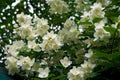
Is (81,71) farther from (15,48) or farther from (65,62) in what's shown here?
(15,48)

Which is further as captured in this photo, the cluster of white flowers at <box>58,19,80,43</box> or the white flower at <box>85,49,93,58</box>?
the cluster of white flowers at <box>58,19,80,43</box>

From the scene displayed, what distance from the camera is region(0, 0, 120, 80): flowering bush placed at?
221cm

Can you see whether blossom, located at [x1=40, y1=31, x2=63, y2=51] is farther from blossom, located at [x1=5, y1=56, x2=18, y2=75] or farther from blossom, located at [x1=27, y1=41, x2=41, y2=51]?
blossom, located at [x1=5, y1=56, x2=18, y2=75]

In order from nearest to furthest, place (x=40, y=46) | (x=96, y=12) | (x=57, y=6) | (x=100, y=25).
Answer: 1. (x=100, y=25)
2. (x=96, y=12)
3. (x=40, y=46)
4. (x=57, y=6)

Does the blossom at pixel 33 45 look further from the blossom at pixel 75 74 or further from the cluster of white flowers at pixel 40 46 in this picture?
the blossom at pixel 75 74

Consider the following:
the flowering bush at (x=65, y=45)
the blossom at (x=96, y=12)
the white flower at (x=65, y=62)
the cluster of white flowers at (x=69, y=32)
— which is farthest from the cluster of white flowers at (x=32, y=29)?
the blossom at (x=96, y=12)

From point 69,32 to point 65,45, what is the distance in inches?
3.9

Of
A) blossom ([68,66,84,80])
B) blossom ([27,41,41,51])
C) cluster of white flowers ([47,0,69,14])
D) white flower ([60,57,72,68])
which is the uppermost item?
cluster of white flowers ([47,0,69,14])

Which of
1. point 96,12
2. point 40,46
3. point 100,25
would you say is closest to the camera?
point 100,25

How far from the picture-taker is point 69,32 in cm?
248

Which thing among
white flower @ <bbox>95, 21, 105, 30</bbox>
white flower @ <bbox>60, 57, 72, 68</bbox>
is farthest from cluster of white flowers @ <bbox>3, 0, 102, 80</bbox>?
white flower @ <bbox>95, 21, 105, 30</bbox>

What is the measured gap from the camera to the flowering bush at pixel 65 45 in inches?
87.0

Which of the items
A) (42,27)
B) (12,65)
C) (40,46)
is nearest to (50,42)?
(40,46)

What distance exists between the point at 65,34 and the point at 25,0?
40.4 inches
